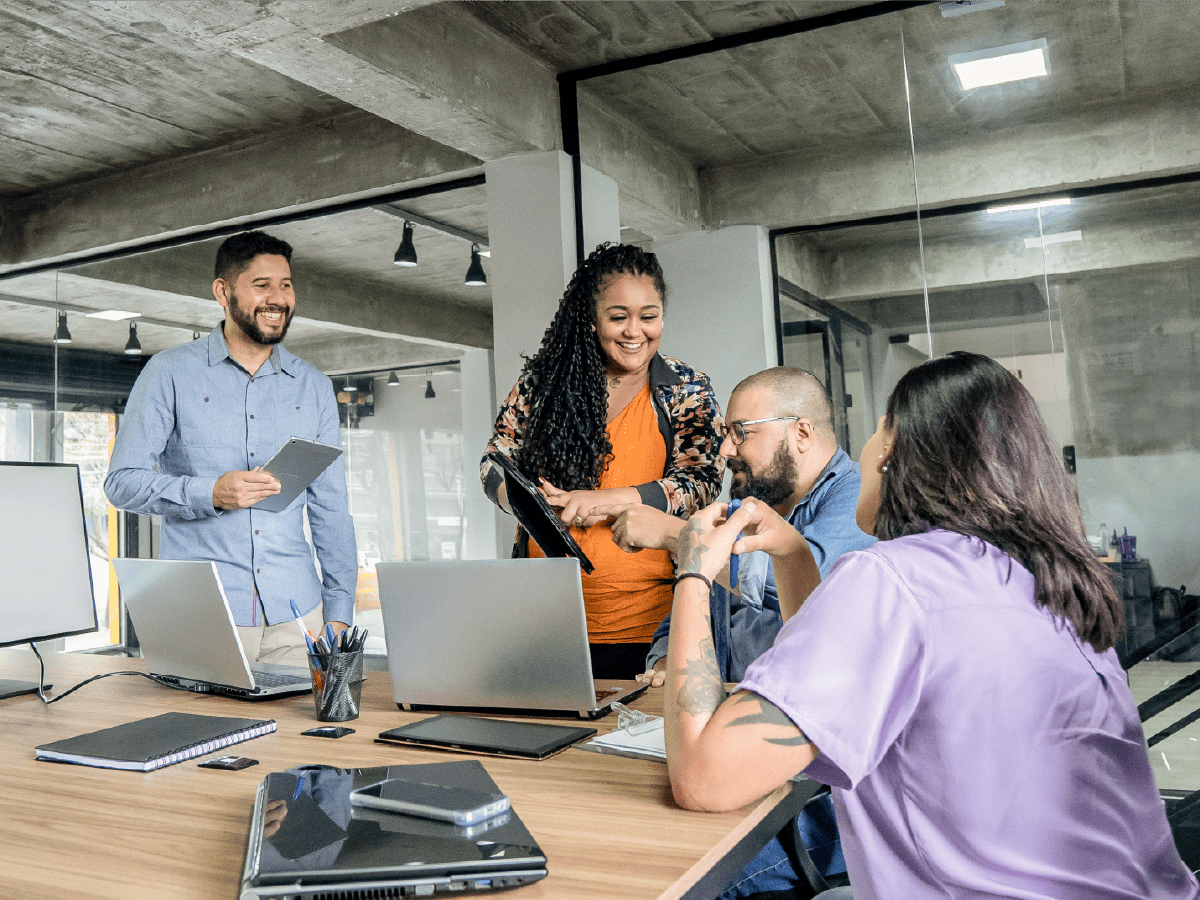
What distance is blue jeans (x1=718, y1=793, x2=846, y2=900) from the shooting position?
150 cm

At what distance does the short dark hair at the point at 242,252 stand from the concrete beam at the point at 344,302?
1.61 m

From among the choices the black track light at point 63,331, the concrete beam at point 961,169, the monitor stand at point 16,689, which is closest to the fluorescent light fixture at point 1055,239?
the concrete beam at point 961,169

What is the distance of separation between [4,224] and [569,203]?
12.3 ft

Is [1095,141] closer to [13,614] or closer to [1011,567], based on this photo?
[1011,567]

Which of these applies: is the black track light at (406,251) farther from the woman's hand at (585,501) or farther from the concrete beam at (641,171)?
the woman's hand at (585,501)

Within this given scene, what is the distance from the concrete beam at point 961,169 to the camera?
3.04m

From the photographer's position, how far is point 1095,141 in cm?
310

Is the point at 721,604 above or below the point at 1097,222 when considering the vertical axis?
below

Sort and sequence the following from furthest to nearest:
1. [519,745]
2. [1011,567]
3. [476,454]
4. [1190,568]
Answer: [476,454] → [1190,568] → [519,745] → [1011,567]

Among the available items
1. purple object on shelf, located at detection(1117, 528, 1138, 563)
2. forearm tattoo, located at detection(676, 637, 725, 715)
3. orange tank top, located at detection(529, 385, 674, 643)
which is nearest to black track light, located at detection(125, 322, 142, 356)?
orange tank top, located at detection(529, 385, 674, 643)

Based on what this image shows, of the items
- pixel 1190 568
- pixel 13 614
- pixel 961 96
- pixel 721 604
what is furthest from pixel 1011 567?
pixel 961 96

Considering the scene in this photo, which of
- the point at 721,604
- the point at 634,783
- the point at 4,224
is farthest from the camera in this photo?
the point at 4,224

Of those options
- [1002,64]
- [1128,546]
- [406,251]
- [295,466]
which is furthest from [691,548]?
[406,251]

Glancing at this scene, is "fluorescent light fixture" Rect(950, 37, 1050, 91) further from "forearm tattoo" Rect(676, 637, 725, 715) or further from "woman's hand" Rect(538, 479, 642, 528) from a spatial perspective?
"forearm tattoo" Rect(676, 637, 725, 715)
